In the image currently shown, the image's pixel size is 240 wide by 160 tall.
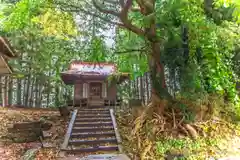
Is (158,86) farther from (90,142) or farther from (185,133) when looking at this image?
(90,142)

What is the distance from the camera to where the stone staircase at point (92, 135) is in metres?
6.75

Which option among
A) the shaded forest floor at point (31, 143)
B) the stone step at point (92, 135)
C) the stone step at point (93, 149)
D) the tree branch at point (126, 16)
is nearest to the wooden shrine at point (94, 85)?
the shaded forest floor at point (31, 143)

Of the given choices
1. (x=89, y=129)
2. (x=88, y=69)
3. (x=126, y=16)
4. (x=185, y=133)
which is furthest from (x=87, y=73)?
(x=185, y=133)

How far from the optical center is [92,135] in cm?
775

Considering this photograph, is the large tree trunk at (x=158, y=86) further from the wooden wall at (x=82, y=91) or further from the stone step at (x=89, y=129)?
the wooden wall at (x=82, y=91)

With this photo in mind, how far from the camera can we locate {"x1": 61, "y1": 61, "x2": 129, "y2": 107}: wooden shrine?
1337 centimetres

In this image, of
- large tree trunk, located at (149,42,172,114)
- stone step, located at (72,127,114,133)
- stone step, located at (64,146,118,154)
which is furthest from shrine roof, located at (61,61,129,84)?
stone step, located at (64,146,118,154)

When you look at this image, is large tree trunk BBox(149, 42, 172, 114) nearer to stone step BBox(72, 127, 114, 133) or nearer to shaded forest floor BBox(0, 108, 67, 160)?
stone step BBox(72, 127, 114, 133)

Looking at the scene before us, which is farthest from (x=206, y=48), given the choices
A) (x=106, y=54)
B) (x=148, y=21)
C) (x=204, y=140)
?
(x=106, y=54)

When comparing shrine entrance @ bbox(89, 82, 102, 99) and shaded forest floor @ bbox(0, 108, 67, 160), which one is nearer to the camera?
shaded forest floor @ bbox(0, 108, 67, 160)

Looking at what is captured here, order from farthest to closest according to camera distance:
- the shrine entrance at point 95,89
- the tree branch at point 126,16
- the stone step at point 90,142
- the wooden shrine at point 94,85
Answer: the shrine entrance at point 95,89
the wooden shrine at point 94,85
the stone step at point 90,142
the tree branch at point 126,16

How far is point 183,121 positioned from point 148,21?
352 cm

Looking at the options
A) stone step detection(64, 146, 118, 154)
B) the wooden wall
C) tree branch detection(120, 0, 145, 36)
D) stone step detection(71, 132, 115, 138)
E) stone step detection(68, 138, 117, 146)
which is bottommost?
stone step detection(64, 146, 118, 154)

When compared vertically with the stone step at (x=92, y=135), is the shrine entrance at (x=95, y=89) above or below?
above
